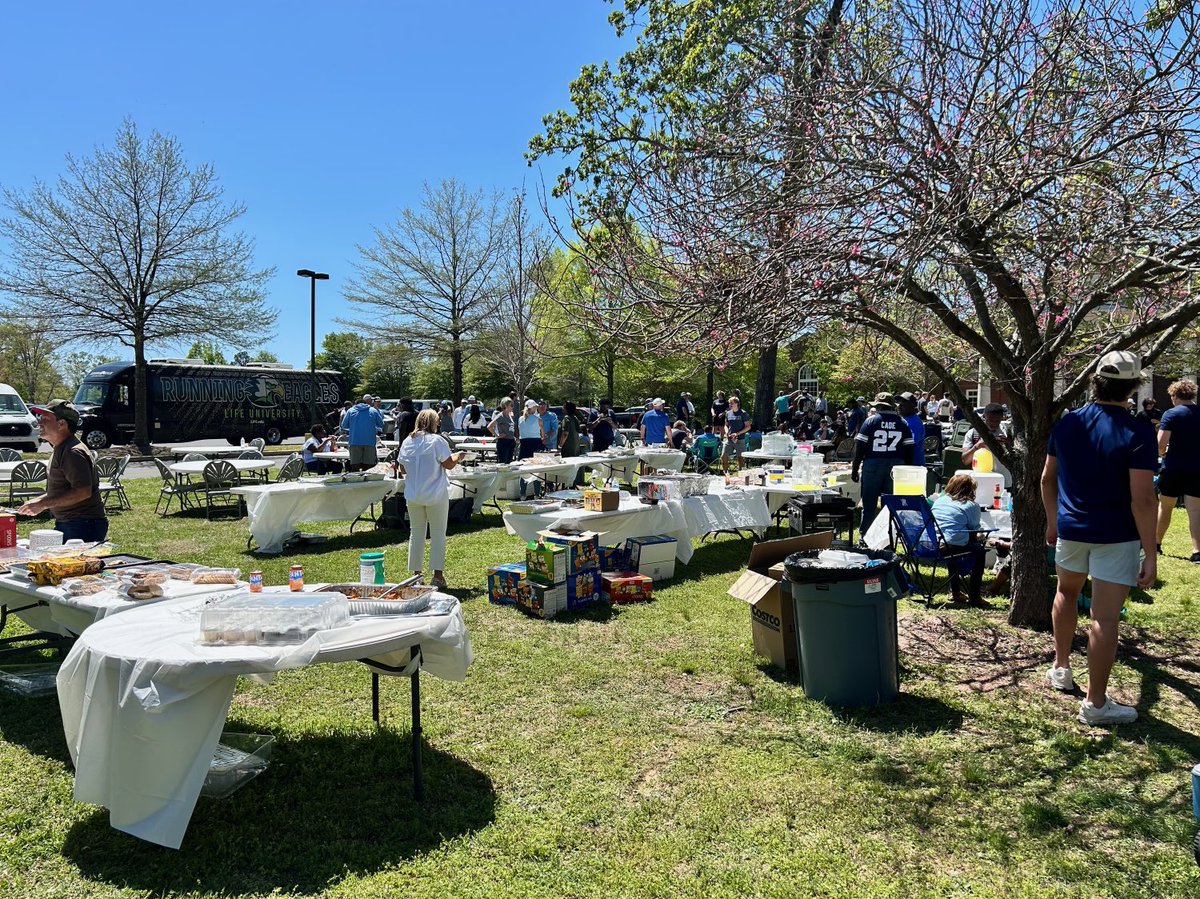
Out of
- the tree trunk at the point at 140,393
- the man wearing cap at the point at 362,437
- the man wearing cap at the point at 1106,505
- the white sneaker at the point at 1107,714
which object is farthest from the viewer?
the tree trunk at the point at 140,393

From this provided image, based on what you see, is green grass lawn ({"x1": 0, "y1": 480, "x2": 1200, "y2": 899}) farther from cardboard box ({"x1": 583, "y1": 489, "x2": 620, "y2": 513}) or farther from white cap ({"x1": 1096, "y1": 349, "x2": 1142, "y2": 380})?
cardboard box ({"x1": 583, "y1": 489, "x2": 620, "y2": 513})

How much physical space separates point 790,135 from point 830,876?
3786 mm

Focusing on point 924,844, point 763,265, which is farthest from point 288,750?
point 763,265

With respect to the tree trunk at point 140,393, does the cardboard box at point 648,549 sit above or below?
below

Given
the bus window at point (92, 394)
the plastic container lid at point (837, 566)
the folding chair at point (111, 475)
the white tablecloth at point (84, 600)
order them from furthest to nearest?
the bus window at point (92, 394) < the folding chair at point (111, 475) < the plastic container lid at point (837, 566) < the white tablecloth at point (84, 600)

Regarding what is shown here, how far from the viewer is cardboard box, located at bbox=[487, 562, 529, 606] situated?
6629mm

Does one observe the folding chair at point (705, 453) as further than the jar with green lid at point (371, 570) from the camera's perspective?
Yes

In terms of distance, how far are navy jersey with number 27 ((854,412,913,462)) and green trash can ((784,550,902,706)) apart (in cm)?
443

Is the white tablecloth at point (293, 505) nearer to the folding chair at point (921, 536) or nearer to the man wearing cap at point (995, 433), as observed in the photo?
the folding chair at point (921, 536)

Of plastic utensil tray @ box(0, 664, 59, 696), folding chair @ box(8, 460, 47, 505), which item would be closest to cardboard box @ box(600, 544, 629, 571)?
plastic utensil tray @ box(0, 664, 59, 696)

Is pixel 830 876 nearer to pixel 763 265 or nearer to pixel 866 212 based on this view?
pixel 763 265

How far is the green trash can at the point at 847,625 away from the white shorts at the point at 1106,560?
0.90 metres

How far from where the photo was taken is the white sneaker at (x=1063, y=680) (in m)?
4.70

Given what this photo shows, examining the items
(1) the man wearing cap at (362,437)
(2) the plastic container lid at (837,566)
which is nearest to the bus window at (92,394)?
(1) the man wearing cap at (362,437)
